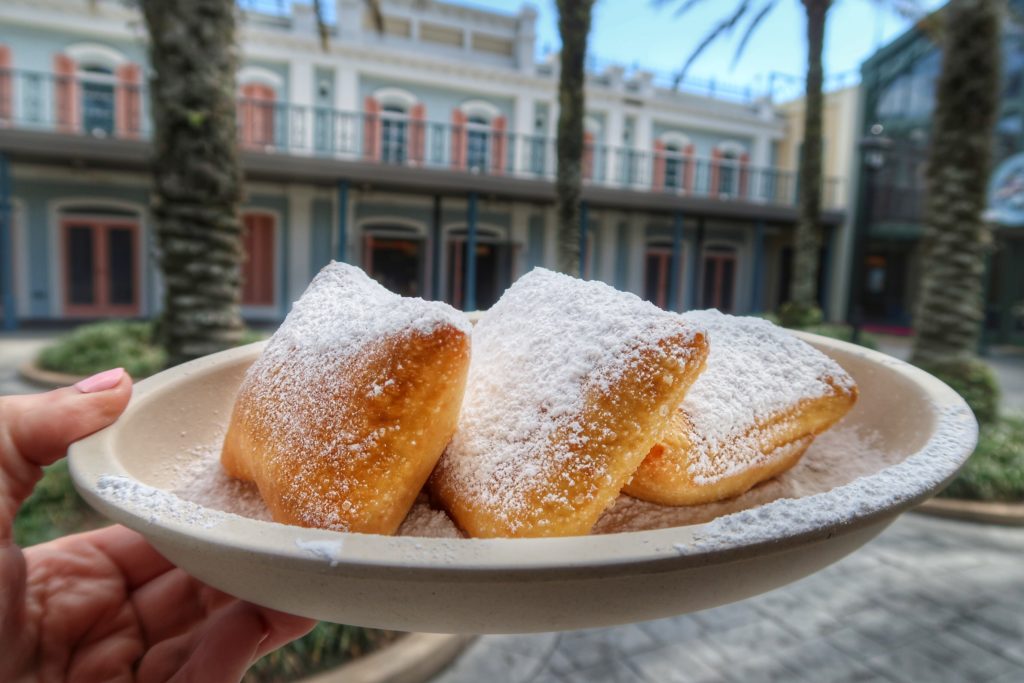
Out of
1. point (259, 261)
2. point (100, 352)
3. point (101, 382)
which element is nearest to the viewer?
point (101, 382)

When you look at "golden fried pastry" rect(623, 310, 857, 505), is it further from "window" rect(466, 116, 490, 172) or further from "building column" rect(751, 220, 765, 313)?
"building column" rect(751, 220, 765, 313)

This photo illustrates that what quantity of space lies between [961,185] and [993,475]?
2467 mm

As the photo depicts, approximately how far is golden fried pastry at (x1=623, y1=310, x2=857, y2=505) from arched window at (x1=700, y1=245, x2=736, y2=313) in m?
17.0

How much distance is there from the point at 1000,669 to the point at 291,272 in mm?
13546

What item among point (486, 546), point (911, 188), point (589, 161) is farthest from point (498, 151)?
point (486, 546)

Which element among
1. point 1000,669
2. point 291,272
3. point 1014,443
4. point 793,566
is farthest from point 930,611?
point 291,272

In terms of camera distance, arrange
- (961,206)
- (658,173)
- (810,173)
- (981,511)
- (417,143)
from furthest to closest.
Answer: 1. (658,173)
2. (417,143)
3. (810,173)
4. (961,206)
5. (981,511)

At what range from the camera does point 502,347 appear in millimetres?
850

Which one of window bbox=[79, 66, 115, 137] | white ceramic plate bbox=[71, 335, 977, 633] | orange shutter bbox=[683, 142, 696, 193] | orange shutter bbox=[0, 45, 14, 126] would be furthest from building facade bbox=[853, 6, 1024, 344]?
orange shutter bbox=[0, 45, 14, 126]

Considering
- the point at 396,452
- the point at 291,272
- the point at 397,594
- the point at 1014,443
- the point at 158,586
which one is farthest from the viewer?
the point at 291,272

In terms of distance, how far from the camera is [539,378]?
0.76 m

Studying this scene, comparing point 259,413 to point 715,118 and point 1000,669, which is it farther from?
point 715,118

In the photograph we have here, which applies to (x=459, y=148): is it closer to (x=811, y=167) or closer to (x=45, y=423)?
(x=811, y=167)

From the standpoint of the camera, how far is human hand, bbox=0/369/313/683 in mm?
989
